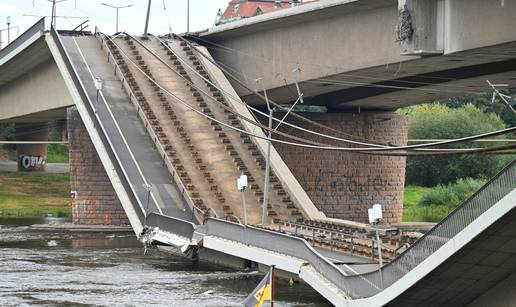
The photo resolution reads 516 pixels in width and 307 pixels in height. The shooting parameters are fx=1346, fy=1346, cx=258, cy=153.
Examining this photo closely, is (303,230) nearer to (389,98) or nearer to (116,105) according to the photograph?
(116,105)

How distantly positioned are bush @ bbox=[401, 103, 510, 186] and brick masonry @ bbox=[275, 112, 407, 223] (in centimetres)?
1535

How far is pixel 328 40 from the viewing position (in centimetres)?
5619

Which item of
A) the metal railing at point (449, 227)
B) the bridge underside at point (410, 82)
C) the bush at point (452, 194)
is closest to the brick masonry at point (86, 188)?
the bridge underside at point (410, 82)

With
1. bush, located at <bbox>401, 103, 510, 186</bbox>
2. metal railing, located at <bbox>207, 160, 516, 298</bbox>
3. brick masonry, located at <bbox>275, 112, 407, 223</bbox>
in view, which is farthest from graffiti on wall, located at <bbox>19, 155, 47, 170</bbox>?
metal railing, located at <bbox>207, 160, 516, 298</bbox>

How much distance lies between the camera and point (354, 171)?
74438 millimetres

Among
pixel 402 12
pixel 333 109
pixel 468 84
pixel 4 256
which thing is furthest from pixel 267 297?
pixel 333 109

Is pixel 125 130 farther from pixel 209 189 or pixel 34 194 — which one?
pixel 34 194

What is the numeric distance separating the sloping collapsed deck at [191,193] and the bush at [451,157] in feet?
96.9

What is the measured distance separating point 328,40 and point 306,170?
1774 cm

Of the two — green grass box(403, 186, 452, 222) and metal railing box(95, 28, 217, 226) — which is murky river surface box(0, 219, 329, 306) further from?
green grass box(403, 186, 452, 222)

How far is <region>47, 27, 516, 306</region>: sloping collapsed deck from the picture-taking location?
3000 centimetres

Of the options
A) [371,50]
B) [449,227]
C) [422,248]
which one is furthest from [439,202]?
[449,227]

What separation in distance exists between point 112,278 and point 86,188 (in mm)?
21460

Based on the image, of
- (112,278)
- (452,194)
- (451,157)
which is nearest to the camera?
(112,278)
